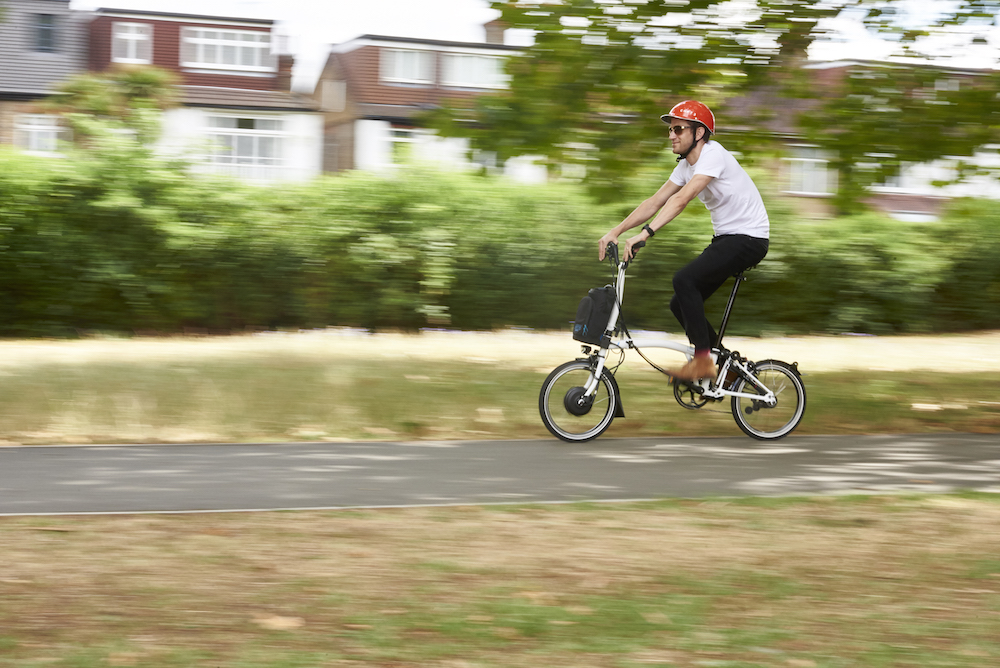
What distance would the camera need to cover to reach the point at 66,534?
4.73m

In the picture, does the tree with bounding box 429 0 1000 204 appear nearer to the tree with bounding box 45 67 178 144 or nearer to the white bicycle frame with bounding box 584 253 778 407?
the white bicycle frame with bounding box 584 253 778 407

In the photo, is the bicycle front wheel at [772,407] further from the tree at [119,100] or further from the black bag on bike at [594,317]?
the tree at [119,100]

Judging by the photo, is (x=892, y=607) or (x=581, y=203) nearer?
(x=892, y=607)

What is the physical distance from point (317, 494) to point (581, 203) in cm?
1080

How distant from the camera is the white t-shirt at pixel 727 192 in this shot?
22.9 feet

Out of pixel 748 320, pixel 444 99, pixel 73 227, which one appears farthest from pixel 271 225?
pixel 748 320

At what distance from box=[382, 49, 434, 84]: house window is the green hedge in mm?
29974

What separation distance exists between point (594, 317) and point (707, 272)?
2.45 ft

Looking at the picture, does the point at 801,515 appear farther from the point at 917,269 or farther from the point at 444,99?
the point at 917,269

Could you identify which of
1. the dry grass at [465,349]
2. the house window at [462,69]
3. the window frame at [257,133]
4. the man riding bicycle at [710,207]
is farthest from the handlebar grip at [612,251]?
the house window at [462,69]

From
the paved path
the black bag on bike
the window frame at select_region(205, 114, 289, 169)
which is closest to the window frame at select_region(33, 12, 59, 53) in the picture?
the window frame at select_region(205, 114, 289, 169)

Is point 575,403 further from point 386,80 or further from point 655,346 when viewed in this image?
point 386,80

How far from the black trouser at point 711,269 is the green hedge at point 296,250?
293 inches

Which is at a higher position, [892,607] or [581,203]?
[581,203]
